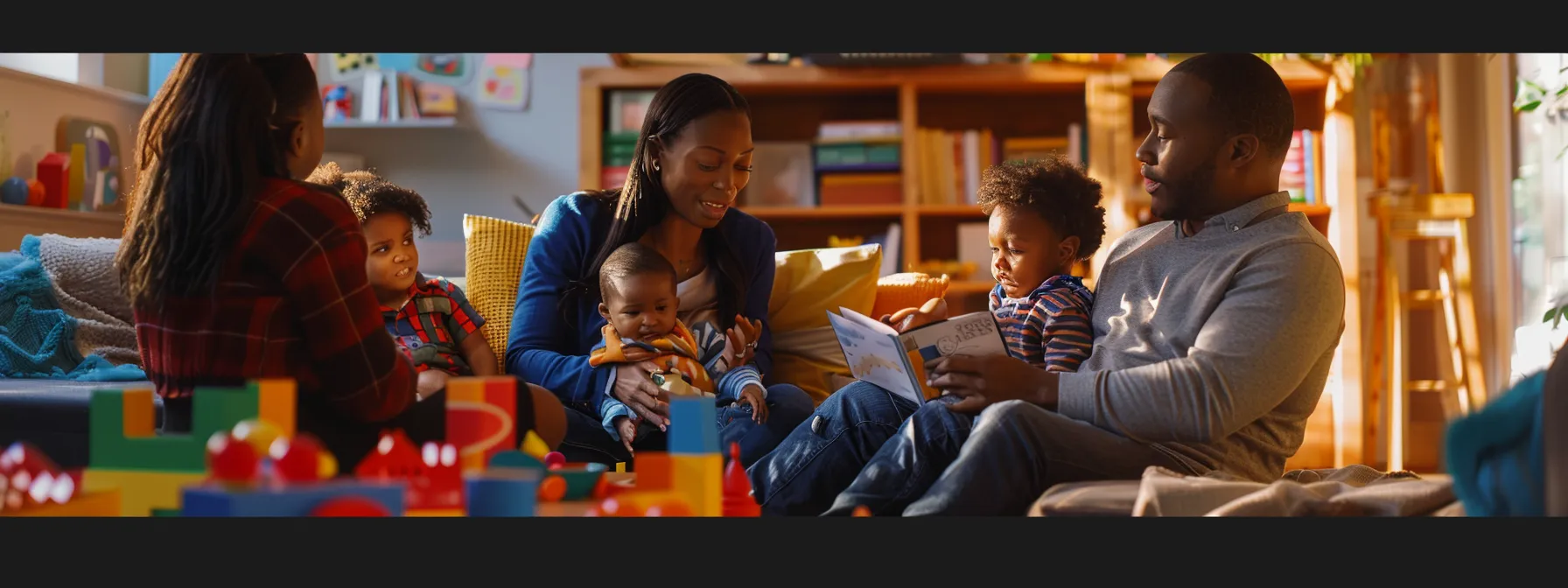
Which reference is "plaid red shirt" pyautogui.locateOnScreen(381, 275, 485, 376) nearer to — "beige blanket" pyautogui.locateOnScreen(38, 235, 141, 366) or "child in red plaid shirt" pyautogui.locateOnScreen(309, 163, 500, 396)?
"child in red plaid shirt" pyautogui.locateOnScreen(309, 163, 500, 396)

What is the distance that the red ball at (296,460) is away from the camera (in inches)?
36.5

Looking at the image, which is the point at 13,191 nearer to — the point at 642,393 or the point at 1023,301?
the point at 642,393

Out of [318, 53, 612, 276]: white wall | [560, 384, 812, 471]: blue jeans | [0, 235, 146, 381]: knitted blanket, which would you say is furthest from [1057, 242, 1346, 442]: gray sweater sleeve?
[318, 53, 612, 276]: white wall

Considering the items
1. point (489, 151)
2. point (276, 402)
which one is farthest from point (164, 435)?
point (489, 151)

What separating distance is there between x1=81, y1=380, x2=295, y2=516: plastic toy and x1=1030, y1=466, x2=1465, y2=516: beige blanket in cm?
→ 73

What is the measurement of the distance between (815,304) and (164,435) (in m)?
1.26

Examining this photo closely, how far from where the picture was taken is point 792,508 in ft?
4.78

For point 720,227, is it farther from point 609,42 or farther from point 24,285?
point 24,285

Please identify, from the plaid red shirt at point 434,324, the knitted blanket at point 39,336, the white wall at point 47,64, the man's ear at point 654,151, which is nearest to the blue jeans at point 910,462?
the man's ear at point 654,151

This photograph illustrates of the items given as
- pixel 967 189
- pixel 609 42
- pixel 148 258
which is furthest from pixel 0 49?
pixel 967 189

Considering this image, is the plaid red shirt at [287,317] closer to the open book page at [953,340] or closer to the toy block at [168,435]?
the toy block at [168,435]

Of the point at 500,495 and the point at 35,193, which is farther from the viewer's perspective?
the point at 35,193

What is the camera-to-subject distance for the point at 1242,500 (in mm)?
1122

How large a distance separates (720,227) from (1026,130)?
188 cm
